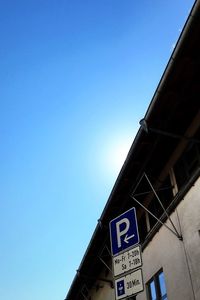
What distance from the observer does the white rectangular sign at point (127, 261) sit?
5557mm

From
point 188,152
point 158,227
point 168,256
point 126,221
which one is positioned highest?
point 188,152

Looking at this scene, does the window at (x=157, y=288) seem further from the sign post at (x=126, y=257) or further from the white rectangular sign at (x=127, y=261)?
the white rectangular sign at (x=127, y=261)

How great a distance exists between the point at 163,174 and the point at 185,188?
2.27m

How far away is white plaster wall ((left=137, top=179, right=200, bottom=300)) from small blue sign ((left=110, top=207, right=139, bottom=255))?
4.79 metres

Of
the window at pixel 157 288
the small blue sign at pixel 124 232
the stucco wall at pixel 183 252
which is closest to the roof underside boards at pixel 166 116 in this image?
the stucco wall at pixel 183 252

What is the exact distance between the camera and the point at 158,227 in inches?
513

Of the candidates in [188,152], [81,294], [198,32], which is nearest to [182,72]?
[198,32]

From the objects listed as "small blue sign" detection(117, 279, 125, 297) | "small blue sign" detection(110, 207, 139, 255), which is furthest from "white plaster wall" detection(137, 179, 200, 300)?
"small blue sign" detection(117, 279, 125, 297)

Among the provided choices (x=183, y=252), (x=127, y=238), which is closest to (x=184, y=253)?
(x=183, y=252)

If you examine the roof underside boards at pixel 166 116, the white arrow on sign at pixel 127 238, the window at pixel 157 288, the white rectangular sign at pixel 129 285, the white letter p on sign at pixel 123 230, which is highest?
the roof underside boards at pixel 166 116

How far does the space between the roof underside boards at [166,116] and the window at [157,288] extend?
Answer: 127 inches

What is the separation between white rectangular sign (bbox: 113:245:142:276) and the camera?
Result: 5557 mm

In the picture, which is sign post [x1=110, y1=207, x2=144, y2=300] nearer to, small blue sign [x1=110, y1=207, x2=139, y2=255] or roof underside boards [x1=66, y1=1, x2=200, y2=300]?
small blue sign [x1=110, y1=207, x2=139, y2=255]

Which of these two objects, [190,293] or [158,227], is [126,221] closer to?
[190,293]
